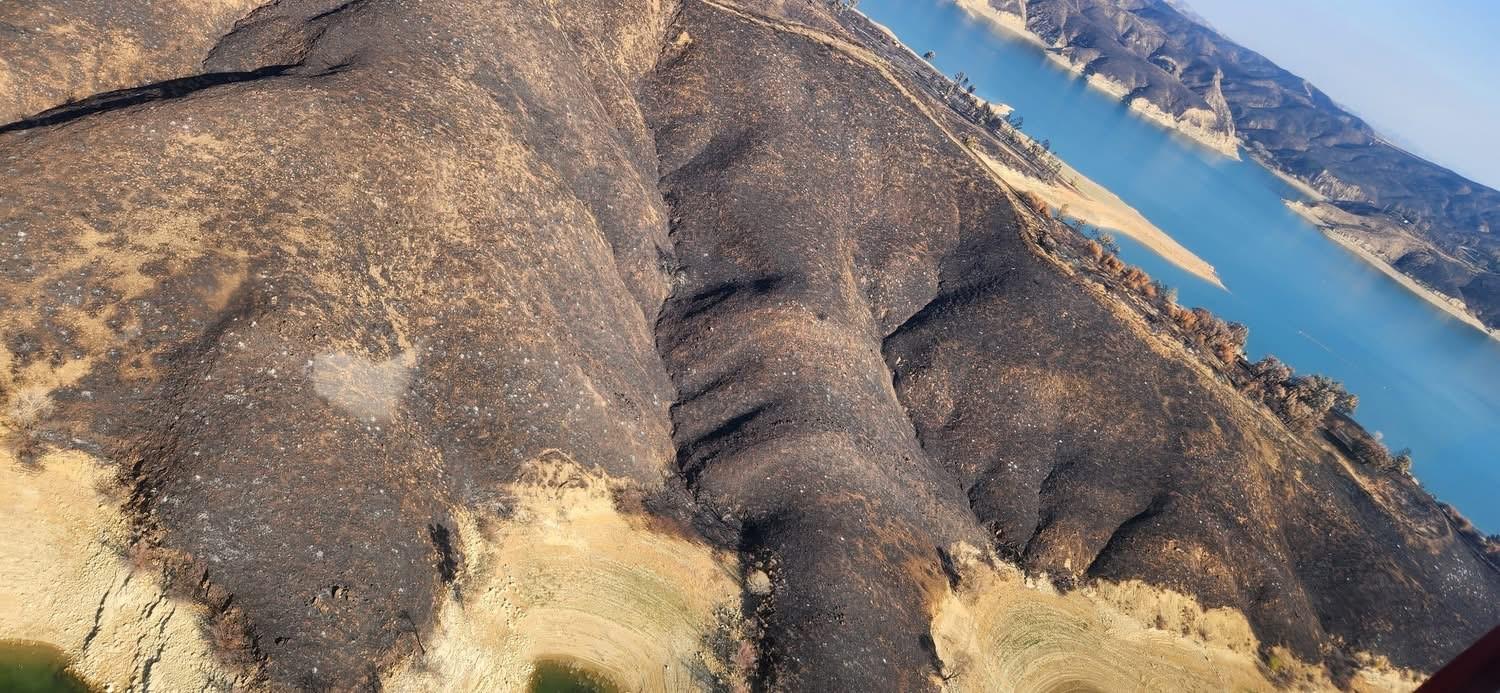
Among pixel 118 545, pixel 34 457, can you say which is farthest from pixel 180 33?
pixel 118 545

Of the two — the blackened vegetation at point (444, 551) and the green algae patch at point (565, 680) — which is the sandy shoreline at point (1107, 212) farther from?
the blackened vegetation at point (444, 551)

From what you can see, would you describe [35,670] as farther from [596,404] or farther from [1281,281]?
[1281,281]

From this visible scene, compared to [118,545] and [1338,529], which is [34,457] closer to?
[118,545]

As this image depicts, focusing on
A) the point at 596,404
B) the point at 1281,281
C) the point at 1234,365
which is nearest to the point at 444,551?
the point at 596,404

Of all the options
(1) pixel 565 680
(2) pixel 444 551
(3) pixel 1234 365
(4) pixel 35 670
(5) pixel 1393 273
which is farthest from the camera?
(5) pixel 1393 273

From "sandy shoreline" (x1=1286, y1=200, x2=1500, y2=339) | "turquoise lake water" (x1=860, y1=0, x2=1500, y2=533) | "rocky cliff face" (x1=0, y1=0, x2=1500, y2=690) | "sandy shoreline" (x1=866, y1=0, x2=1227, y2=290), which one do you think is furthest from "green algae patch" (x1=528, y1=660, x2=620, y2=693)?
"sandy shoreline" (x1=1286, y1=200, x2=1500, y2=339)

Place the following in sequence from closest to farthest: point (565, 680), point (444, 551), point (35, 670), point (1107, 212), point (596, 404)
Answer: point (35, 670) < point (565, 680) < point (444, 551) < point (596, 404) < point (1107, 212)

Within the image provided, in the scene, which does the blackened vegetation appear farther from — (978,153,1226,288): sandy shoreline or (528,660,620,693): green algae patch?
(978,153,1226,288): sandy shoreline

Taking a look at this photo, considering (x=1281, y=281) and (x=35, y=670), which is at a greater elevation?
(x=1281, y=281)
